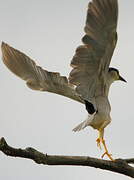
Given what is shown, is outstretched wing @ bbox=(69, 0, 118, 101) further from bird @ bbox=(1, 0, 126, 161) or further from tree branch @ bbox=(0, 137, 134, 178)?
tree branch @ bbox=(0, 137, 134, 178)

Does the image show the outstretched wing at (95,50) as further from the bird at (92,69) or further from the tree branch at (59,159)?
the tree branch at (59,159)

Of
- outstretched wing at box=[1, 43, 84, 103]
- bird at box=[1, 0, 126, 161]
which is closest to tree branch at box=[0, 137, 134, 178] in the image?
bird at box=[1, 0, 126, 161]

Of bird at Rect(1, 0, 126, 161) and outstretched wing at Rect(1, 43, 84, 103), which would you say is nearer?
bird at Rect(1, 0, 126, 161)

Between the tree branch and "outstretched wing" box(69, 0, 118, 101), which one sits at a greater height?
"outstretched wing" box(69, 0, 118, 101)

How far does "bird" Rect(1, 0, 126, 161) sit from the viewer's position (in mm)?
11000

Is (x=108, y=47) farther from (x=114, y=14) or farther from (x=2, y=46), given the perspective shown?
(x=2, y=46)

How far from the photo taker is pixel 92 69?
38.4ft

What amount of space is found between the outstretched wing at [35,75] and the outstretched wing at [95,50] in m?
0.90

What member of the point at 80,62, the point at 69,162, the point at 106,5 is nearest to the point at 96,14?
the point at 106,5

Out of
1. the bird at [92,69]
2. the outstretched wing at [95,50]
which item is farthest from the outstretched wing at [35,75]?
the outstretched wing at [95,50]

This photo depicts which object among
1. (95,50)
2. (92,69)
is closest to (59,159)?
(95,50)

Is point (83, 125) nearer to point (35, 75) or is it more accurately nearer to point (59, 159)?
point (59, 159)

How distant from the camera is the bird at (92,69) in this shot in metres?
11.0

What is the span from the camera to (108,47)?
11.4 metres
